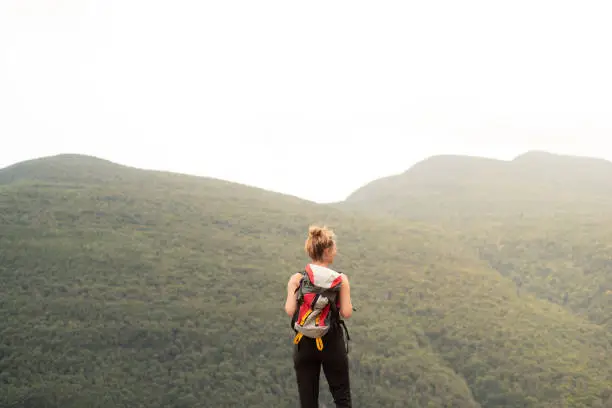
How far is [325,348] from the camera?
7.10 meters

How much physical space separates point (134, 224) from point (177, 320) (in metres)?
56.8

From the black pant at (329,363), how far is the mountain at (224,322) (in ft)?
357

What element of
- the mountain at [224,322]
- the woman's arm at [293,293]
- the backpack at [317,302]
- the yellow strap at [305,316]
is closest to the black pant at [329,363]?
the backpack at [317,302]

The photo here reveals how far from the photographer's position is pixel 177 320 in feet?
443

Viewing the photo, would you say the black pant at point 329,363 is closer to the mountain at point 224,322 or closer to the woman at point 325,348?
the woman at point 325,348

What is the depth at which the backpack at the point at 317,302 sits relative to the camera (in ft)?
22.7

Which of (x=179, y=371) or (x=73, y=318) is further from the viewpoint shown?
(x=73, y=318)

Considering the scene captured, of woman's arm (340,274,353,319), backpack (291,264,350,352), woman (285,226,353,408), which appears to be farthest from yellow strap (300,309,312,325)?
woman's arm (340,274,353,319)

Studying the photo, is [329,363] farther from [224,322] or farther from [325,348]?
[224,322]

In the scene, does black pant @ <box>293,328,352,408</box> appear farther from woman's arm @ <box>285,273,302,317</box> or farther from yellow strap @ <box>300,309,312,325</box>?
woman's arm @ <box>285,273,302,317</box>

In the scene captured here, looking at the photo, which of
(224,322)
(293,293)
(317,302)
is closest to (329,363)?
(317,302)

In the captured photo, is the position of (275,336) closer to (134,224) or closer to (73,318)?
(73,318)

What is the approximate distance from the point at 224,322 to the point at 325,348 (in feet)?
441

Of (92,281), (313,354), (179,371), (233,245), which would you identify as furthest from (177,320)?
(313,354)
